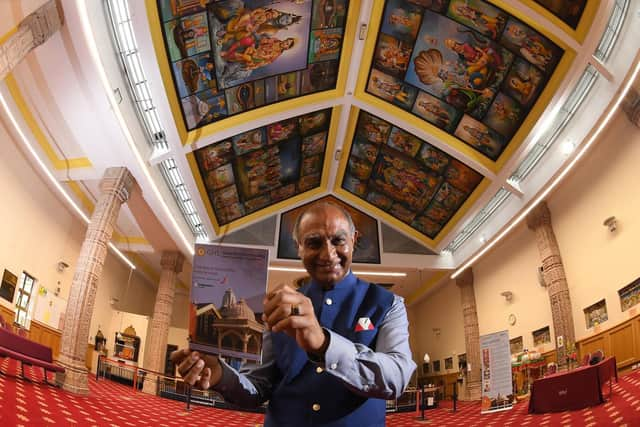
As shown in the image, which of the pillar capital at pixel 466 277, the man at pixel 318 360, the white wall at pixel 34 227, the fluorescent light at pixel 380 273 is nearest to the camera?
the man at pixel 318 360

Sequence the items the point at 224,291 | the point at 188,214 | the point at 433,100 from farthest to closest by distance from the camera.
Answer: the point at 188,214 → the point at 433,100 → the point at 224,291

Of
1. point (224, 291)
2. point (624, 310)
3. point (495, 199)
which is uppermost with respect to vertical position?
point (495, 199)

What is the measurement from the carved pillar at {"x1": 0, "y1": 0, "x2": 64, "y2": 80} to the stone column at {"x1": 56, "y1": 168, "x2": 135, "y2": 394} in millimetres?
4009

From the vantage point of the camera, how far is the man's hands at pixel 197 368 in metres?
1.19

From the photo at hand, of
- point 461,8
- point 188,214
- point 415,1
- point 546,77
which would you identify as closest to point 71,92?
point 188,214

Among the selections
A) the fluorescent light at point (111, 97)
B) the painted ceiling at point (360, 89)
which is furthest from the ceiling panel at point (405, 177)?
the fluorescent light at point (111, 97)

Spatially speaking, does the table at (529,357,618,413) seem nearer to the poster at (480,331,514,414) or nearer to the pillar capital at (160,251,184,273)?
the poster at (480,331,514,414)

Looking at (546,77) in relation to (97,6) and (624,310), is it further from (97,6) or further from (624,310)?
(97,6)

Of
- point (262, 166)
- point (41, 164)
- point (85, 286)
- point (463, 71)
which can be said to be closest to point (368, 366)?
point (85, 286)

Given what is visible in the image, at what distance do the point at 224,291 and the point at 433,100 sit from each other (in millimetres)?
11619

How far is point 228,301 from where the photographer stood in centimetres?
149

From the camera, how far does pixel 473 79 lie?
436 inches

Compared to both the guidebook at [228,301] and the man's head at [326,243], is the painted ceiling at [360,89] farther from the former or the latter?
the man's head at [326,243]

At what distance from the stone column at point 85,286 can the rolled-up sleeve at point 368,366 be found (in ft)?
29.0
